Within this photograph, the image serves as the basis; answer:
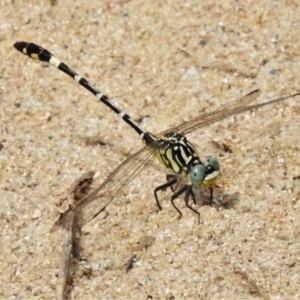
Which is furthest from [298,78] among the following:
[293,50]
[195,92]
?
[195,92]

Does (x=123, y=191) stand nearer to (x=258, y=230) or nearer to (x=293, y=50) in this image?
(x=258, y=230)

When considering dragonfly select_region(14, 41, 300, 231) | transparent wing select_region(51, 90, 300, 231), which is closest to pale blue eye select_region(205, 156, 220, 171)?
dragonfly select_region(14, 41, 300, 231)

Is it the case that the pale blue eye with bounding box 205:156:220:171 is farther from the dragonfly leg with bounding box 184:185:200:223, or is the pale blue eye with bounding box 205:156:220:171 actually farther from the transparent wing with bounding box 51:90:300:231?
the transparent wing with bounding box 51:90:300:231

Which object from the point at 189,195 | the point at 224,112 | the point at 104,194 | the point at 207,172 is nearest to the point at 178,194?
the point at 189,195

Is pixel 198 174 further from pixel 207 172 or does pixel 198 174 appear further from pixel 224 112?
pixel 224 112

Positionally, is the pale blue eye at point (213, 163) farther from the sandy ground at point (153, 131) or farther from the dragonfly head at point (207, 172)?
the sandy ground at point (153, 131)

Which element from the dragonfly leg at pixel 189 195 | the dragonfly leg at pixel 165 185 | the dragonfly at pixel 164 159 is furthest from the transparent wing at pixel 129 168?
the dragonfly leg at pixel 189 195

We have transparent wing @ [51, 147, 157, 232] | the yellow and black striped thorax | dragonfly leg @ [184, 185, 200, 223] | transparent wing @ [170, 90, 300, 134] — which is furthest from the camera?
transparent wing @ [170, 90, 300, 134]
